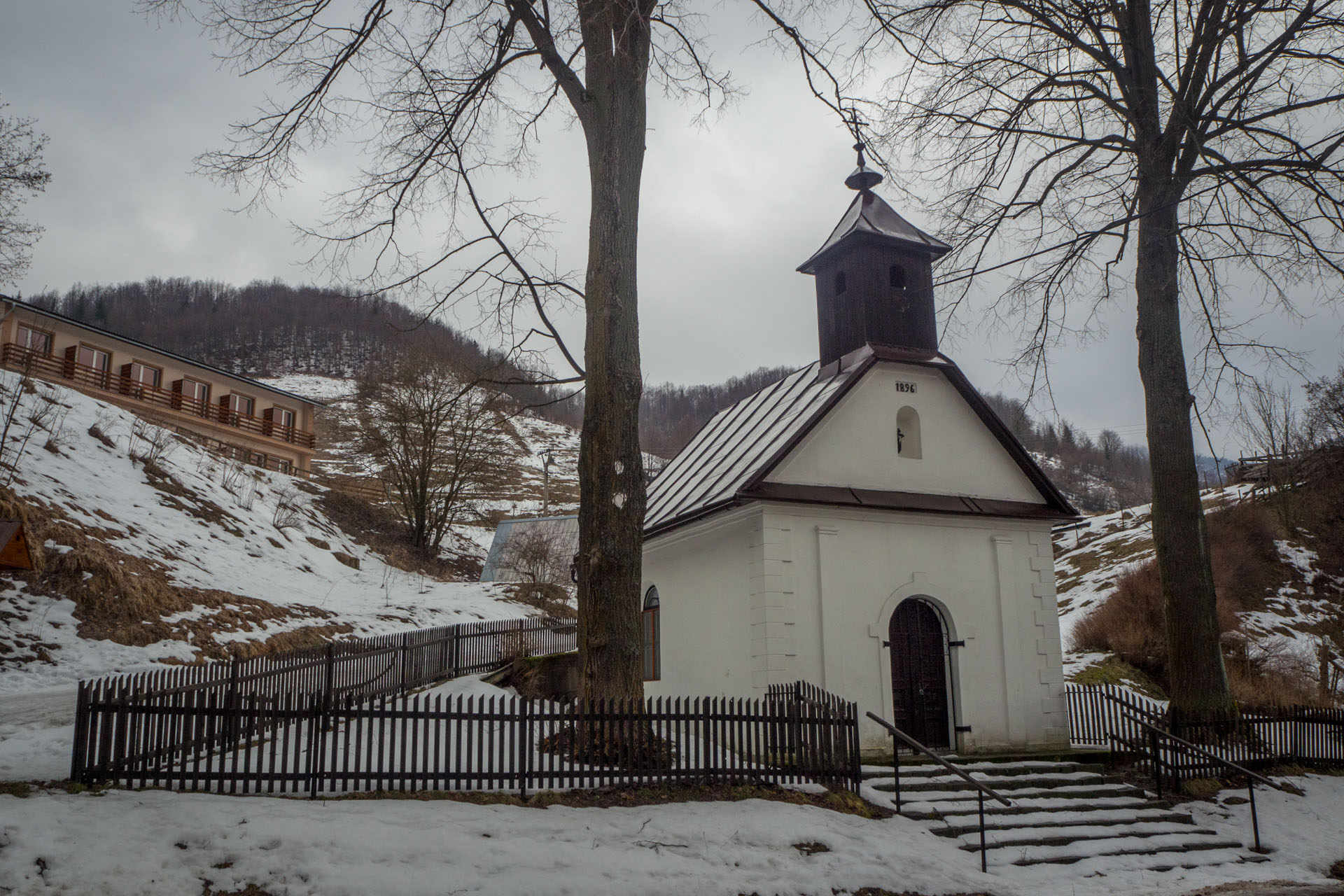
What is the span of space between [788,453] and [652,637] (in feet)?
19.1

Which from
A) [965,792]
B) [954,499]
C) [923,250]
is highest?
[923,250]

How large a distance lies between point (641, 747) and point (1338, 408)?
33.7 metres

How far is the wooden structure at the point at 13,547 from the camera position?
1108cm

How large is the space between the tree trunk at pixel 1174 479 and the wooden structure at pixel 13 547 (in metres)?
15.6

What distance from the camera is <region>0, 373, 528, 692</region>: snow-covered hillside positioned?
16.5 meters

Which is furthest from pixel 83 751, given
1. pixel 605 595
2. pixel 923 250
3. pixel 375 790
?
pixel 923 250

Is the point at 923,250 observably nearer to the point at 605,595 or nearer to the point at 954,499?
the point at 954,499

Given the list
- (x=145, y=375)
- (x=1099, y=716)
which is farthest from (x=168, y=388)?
(x=1099, y=716)

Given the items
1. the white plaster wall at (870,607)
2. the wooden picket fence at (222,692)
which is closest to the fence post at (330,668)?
the wooden picket fence at (222,692)

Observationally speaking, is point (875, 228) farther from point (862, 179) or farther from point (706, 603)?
point (706, 603)

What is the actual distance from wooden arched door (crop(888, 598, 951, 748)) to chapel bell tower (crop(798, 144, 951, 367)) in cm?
480

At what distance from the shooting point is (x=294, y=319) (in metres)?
112

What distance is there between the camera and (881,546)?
14.2 meters

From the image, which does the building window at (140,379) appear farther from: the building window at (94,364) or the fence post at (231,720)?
the fence post at (231,720)
